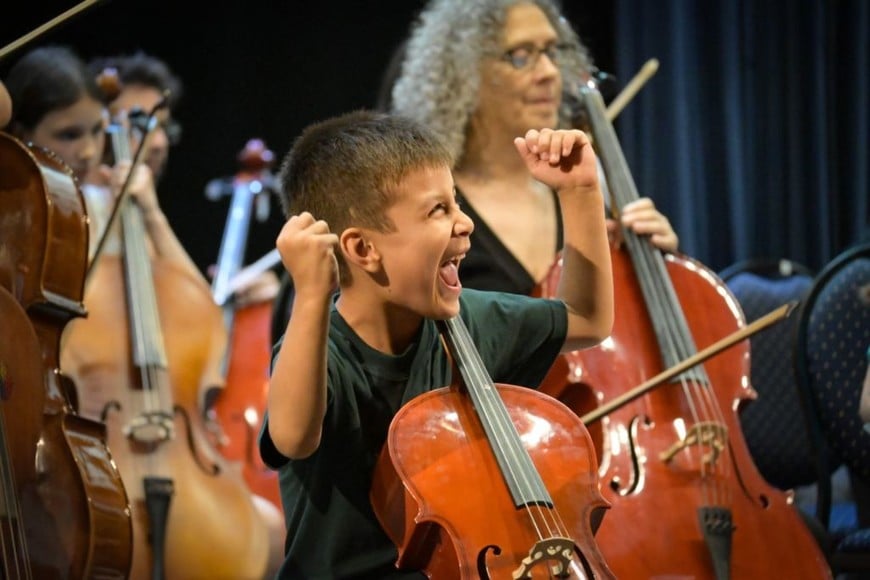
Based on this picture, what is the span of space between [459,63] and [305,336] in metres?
1.27

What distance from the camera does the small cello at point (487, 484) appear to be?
1362 millimetres

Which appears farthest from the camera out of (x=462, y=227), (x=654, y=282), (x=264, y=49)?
(x=264, y=49)

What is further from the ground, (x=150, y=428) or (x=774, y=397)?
(x=150, y=428)

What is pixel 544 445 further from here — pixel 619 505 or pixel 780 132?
pixel 780 132

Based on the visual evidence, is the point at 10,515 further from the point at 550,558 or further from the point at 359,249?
the point at 550,558

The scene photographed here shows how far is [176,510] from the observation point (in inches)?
97.7

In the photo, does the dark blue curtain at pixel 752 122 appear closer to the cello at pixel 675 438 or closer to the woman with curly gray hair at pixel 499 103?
the woman with curly gray hair at pixel 499 103

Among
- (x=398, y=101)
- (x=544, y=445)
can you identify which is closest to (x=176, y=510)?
(x=398, y=101)

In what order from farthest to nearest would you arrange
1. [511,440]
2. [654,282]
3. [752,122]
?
[752,122], [654,282], [511,440]

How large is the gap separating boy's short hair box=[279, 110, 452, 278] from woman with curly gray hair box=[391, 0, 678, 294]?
2.44 feet

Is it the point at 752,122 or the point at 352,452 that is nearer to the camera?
the point at 352,452

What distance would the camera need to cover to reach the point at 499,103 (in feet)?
8.38

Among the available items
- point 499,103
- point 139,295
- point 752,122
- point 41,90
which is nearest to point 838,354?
point 499,103

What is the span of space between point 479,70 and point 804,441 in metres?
1.00
